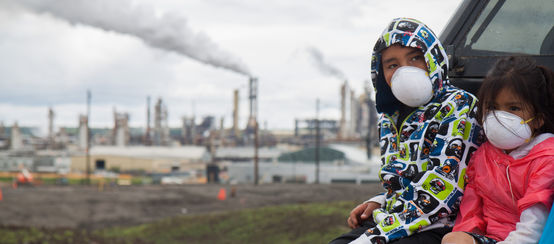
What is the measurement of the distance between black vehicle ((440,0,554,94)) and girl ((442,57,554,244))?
1.84 feet

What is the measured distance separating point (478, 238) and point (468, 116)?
482mm

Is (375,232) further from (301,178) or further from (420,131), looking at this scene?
(301,178)

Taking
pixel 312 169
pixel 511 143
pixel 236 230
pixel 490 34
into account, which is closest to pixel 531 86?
pixel 511 143

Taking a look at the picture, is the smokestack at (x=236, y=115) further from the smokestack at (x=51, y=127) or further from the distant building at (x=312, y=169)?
the distant building at (x=312, y=169)

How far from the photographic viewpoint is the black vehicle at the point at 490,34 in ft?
8.37

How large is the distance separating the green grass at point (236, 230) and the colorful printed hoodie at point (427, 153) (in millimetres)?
13267

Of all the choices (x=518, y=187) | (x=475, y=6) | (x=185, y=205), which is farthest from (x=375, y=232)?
(x=185, y=205)

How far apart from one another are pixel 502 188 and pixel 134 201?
31.6 metres

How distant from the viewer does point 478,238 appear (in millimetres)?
1917

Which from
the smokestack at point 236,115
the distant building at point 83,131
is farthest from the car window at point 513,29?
the smokestack at point 236,115

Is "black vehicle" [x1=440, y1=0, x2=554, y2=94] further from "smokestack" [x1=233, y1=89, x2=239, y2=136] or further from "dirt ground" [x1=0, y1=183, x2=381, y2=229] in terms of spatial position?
"smokestack" [x1=233, y1=89, x2=239, y2=136]

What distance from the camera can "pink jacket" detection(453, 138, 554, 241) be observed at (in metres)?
1.77

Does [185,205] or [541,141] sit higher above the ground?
[541,141]

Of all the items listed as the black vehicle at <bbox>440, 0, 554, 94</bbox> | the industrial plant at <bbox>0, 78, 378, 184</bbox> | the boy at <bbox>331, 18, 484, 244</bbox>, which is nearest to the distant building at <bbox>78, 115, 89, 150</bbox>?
the industrial plant at <bbox>0, 78, 378, 184</bbox>
